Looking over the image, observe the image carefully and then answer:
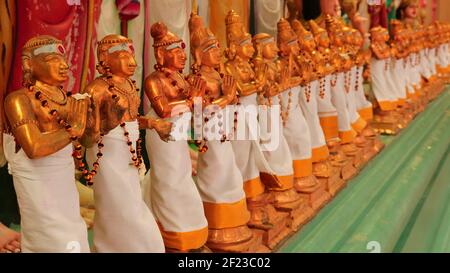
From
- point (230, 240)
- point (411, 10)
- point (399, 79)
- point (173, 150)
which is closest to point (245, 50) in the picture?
point (173, 150)

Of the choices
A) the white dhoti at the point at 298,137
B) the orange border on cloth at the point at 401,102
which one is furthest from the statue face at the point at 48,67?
the orange border on cloth at the point at 401,102

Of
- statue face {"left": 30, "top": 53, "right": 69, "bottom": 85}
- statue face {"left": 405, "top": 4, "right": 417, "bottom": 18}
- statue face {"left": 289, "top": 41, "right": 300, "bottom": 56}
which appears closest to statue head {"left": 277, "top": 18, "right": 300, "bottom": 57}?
statue face {"left": 289, "top": 41, "right": 300, "bottom": 56}

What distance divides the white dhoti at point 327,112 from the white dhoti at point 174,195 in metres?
1.34

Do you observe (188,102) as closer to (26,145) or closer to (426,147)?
(26,145)

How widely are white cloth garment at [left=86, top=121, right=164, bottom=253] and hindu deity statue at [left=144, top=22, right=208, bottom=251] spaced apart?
143 millimetres

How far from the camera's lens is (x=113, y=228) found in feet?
5.05

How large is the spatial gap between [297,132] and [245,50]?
1.83 ft

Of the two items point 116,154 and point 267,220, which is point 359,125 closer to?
point 267,220

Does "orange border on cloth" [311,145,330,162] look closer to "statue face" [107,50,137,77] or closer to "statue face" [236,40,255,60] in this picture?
"statue face" [236,40,255,60]

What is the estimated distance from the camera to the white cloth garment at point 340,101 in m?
3.09

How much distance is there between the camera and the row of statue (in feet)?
4.31

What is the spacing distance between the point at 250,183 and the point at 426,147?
1974mm

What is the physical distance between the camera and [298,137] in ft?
8.07
